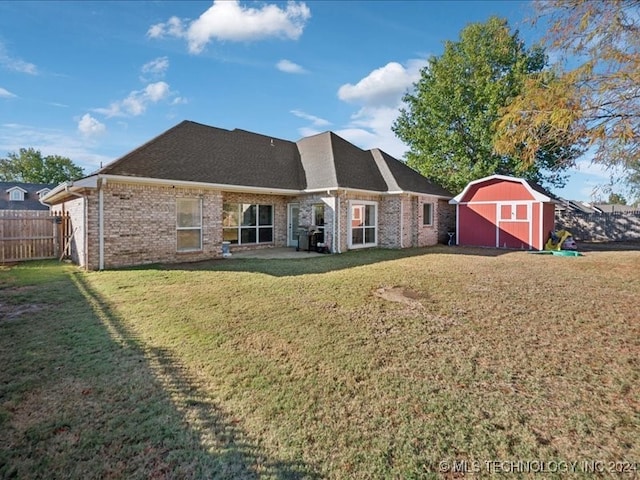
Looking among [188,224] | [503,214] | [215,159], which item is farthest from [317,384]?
[503,214]

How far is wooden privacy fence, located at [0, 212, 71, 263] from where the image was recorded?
11133 mm

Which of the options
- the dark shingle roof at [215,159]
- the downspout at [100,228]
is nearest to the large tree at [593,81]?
the dark shingle roof at [215,159]

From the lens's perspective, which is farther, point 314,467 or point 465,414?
point 465,414

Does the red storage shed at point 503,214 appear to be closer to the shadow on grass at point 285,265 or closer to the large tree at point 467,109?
the large tree at point 467,109

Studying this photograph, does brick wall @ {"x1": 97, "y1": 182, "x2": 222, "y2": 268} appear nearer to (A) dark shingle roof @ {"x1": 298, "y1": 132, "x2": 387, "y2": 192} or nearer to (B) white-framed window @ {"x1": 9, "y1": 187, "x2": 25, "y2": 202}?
(A) dark shingle roof @ {"x1": 298, "y1": 132, "x2": 387, "y2": 192}

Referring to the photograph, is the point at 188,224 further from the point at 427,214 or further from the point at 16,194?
Answer: the point at 16,194

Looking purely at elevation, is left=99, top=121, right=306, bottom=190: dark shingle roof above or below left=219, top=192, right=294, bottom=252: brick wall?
above

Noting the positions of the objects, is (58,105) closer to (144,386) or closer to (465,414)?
(144,386)

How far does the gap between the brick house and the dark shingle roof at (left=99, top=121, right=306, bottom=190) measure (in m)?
0.05

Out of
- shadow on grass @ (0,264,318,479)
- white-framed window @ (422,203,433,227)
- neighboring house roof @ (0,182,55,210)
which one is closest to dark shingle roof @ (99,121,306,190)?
white-framed window @ (422,203,433,227)

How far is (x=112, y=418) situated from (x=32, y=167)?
2510 inches

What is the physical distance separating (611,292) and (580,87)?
4424 mm

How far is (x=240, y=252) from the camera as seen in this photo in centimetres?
1381

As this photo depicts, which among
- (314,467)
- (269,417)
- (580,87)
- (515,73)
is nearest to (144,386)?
(269,417)
